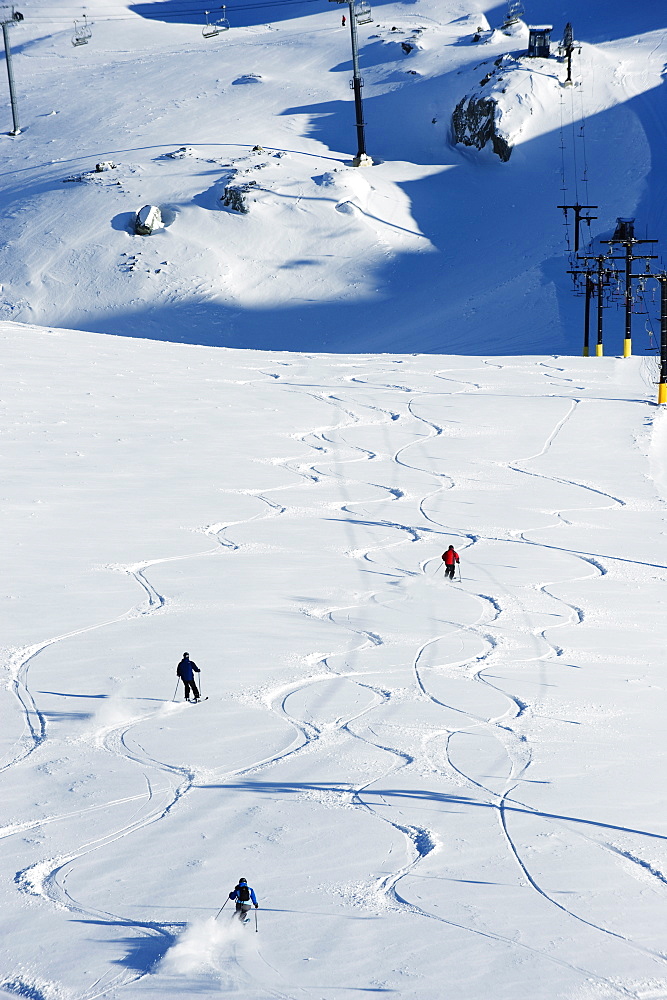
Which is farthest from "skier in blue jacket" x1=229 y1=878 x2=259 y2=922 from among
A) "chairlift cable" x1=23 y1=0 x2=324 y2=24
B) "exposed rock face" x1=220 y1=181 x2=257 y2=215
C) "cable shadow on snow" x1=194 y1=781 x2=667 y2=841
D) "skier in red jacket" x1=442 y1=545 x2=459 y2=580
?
"chairlift cable" x1=23 y1=0 x2=324 y2=24

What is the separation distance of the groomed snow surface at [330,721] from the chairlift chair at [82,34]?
63389 millimetres

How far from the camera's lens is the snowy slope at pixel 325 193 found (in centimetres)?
4750

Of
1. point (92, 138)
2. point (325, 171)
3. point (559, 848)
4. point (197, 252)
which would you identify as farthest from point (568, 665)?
point (92, 138)

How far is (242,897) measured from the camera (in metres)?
6.63

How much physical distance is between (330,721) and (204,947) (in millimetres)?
3485

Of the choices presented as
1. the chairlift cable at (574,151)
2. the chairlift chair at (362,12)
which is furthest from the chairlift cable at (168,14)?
the chairlift cable at (574,151)

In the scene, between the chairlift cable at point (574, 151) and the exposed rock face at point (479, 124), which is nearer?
the chairlift cable at point (574, 151)

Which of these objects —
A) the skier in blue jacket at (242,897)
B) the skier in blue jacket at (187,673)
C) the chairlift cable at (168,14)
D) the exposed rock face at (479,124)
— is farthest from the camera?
the chairlift cable at (168,14)

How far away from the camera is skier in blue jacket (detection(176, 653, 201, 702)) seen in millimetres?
10125

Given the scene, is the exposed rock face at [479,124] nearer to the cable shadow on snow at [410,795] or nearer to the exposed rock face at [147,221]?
the exposed rock face at [147,221]

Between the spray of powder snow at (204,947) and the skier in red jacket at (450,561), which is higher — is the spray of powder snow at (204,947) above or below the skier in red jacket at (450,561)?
above

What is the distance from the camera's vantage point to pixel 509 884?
23.9 feet

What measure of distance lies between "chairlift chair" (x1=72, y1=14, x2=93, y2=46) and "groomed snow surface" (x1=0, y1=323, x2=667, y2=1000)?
6339cm

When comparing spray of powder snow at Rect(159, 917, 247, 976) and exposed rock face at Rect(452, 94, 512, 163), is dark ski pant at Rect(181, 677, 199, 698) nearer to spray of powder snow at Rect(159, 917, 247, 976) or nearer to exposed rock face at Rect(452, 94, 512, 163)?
spray of powder snow at Rect(159, 917, 247, 976)
